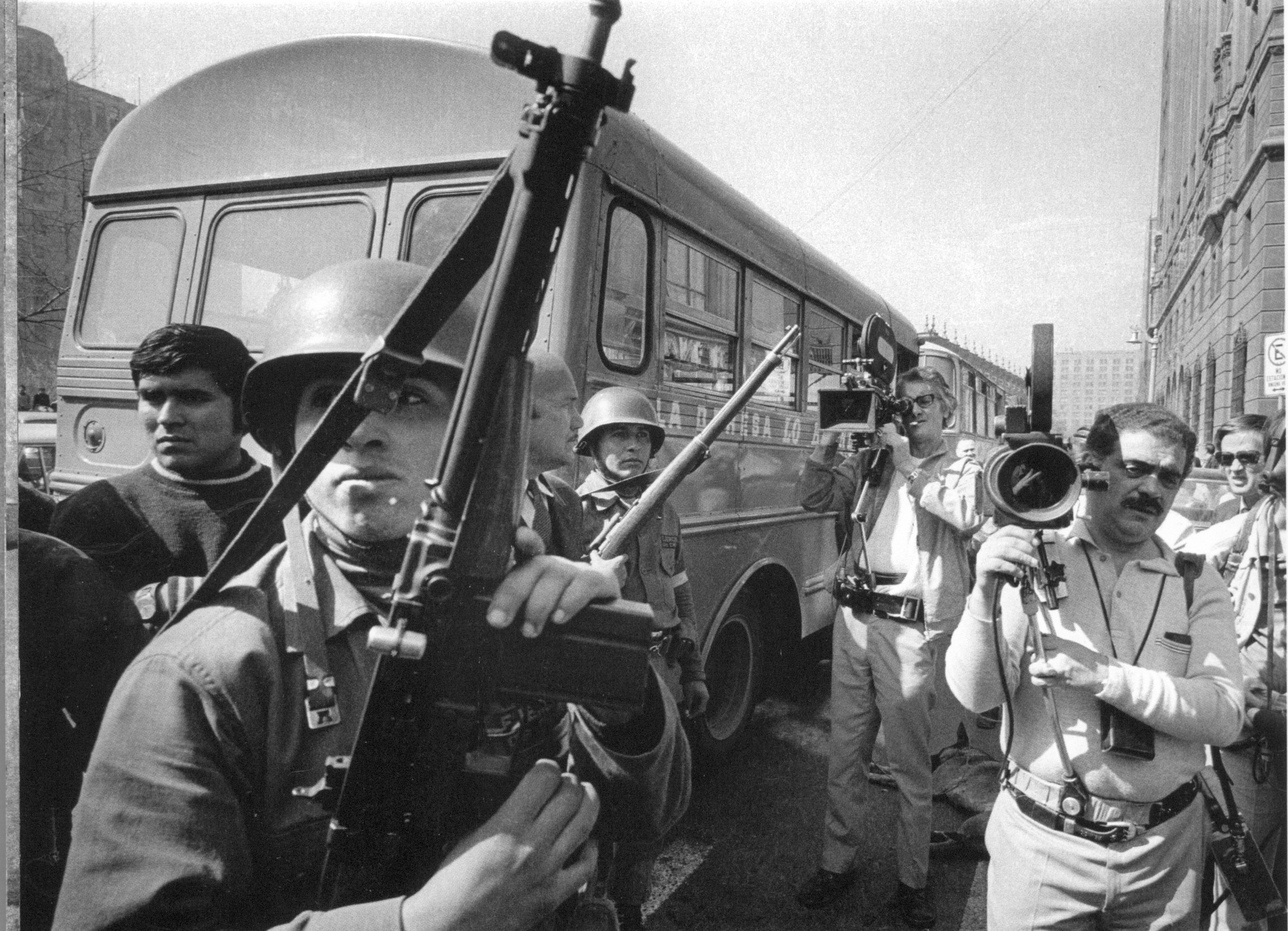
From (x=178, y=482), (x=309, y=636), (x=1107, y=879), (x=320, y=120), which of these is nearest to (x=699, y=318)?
(x=320, y=120)

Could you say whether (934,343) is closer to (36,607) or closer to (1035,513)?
(1035,513)

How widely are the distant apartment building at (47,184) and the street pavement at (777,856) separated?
2568 mm

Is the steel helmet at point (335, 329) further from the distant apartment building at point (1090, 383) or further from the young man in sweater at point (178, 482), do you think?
the distant apartment building at point (1090, 383)

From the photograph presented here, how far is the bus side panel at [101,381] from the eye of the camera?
1.95 m

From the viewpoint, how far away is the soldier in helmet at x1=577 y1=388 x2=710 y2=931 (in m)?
2.59

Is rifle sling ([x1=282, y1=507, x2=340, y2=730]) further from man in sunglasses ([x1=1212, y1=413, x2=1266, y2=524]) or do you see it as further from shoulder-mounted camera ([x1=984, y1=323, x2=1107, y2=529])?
man in sunglasses ([x1=1212, y1=413, x2=1266, y2=524])

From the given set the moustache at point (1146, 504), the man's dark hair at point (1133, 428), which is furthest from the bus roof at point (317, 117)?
the moustache at point (1146, 504)

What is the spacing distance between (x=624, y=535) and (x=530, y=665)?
68 centimetres

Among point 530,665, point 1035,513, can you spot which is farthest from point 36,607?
point 1035,513

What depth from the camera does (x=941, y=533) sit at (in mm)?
3072

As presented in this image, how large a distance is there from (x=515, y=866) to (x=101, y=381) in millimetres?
1815

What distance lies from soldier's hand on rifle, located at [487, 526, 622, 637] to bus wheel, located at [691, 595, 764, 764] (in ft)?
9.69

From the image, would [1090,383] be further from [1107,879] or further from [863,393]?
[1107,879]

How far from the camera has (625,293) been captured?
268 centimetres
